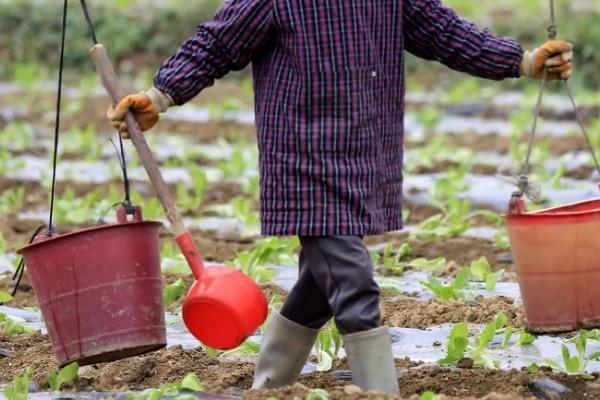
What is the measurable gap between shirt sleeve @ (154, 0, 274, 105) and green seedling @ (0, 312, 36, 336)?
41.2 inches

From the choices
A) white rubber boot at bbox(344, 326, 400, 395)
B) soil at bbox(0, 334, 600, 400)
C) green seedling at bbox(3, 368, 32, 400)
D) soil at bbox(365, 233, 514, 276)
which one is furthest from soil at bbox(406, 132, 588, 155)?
green seedling at bbox(3, 368, 32, 400)

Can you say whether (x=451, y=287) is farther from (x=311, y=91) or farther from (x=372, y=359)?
(x=311, y=91)

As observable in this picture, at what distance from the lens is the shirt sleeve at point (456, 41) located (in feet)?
10.7

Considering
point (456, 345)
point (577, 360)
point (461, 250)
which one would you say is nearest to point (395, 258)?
point (461, 250)

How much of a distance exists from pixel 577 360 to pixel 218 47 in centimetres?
112

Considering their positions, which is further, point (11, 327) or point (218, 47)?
point (11, 327)

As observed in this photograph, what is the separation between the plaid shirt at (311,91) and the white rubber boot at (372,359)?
233 mm

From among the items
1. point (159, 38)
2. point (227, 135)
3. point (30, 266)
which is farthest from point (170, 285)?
point (159, 38)

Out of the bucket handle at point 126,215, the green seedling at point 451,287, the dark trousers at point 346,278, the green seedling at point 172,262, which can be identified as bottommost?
the green seedling at point 451,287

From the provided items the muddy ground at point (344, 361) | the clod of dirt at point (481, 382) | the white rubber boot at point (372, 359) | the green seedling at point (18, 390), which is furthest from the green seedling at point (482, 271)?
the green seedling at point (18, 390)

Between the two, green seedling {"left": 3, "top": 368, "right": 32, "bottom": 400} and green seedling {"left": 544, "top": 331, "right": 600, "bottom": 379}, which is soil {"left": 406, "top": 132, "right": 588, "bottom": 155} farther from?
green seedling {"left": 3, "top": 368, "right": 32, "bottom": 400}

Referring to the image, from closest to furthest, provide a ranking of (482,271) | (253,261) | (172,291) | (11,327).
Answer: (11,327)
(172,291)
(482,271)
(253,261)

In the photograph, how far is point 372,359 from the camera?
122 inches

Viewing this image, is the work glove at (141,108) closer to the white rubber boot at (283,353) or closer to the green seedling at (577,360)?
the white rubber boot at (283,353)
